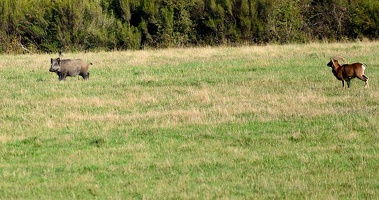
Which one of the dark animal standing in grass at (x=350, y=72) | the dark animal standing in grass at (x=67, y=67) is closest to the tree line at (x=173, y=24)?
the dark animal standing in grass at (x=67, y=67)

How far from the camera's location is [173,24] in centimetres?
3684

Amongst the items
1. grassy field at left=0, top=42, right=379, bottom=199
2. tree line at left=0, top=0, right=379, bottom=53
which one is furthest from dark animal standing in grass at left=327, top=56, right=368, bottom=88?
tree line at left=0, top=0, right=379, bottom=53

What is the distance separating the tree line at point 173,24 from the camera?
36188 mm

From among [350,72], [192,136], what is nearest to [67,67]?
[350,72]

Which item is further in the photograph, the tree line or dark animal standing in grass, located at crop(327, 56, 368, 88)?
the tree line

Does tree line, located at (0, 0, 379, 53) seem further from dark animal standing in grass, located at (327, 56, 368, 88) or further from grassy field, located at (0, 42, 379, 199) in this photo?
dark animal standing in grass, located at (327, 56, 368, 88)

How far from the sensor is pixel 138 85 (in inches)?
770

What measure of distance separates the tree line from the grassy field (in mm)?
14377

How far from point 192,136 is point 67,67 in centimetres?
962

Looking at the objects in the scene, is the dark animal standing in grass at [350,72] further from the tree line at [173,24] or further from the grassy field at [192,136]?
the tree line at [173,24]

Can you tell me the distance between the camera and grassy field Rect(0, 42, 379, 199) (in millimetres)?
9453

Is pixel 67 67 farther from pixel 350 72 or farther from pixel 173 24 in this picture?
pixel 173 24

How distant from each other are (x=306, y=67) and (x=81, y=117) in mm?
9704

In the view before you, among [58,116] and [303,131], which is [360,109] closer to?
[303,131]
